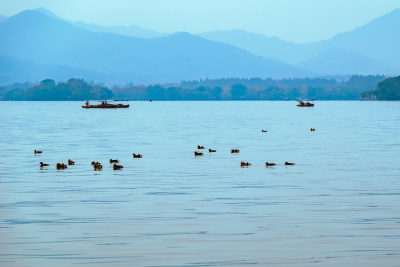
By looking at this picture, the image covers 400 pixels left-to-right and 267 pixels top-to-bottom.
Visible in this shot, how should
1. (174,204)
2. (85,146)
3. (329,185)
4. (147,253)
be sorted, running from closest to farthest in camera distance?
(147,253) < (174,204) < (329,185) < (85,146)

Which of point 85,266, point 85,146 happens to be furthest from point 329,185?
point 85,146

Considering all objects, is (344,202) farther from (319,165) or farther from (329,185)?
(319,165)

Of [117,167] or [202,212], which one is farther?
[117,167]

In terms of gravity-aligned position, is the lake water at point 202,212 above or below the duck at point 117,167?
above

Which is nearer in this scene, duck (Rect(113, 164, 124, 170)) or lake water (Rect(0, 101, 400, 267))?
lake water (Rect(0, 101, 400, 267))

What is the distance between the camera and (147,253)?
866 inches

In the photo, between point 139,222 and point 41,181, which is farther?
point 41,181

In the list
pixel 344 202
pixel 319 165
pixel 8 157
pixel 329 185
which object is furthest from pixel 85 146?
pixel 344 202

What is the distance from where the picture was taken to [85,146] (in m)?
67.9

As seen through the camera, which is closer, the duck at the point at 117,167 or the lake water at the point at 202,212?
the lake water at the point at 202,212

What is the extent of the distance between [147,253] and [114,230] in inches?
142

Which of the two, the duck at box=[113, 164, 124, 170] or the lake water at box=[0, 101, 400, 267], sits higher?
the lake water at box=[0, 101, 400, 267]

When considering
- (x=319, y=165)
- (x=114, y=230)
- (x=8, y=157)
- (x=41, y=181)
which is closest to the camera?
(x=114, y=230)

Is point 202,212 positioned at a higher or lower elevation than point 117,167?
higher
